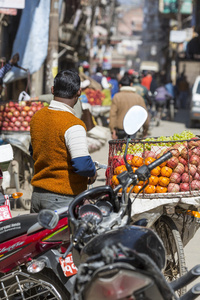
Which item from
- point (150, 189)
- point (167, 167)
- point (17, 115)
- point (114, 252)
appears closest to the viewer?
point (114, 252)

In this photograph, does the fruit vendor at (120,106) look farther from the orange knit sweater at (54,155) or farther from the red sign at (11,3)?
the orange knit sweater at (54,155)

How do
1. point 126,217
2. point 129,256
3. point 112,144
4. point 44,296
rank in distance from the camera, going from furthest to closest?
point 112,144 → point 44,296 → point 126,217 → point 129,256

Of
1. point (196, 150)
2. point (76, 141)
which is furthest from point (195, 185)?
point (76, 141)

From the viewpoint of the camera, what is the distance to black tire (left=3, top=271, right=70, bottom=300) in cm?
349

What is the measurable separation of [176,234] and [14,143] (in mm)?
4382

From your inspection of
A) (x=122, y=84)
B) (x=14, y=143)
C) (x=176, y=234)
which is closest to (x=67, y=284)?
(x=176, y=234)

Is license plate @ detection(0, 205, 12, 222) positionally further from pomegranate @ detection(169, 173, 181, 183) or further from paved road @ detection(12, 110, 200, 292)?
paved road @ detection(12, 110, 200, 292)

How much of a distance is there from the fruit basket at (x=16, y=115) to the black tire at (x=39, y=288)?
4.96m

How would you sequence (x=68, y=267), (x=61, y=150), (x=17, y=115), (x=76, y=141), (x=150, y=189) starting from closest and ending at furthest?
(x=68, y=267), (x=76, y=141), (x=61, y=150), (x=150, y=189), (x=17, y=115)

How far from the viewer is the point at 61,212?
338cm

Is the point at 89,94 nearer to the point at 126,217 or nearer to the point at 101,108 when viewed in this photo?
the point at 101,108

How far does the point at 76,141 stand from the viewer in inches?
148

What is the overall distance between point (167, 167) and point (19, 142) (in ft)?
13.9

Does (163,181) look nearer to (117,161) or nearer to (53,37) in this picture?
(117,161)
